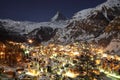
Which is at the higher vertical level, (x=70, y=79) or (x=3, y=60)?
(x=3, y=60)

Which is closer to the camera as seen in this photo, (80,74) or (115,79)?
(80,74)

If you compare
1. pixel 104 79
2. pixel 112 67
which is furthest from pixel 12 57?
pixel 112 67

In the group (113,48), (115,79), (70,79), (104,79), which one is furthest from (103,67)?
(113,48)

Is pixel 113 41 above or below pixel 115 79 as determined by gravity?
above

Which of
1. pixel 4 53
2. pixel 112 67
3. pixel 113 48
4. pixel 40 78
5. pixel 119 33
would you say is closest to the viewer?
pixel 40 78

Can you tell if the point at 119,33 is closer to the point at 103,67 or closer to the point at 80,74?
the point at 103,67

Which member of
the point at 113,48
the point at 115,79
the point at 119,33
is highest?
the point at 119,33

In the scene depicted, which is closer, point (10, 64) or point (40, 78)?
point (40, 78)

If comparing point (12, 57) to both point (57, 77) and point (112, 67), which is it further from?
point (112, 67)

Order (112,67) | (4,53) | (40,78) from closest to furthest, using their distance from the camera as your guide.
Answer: (40,78)
(4,53)
(112,67)
